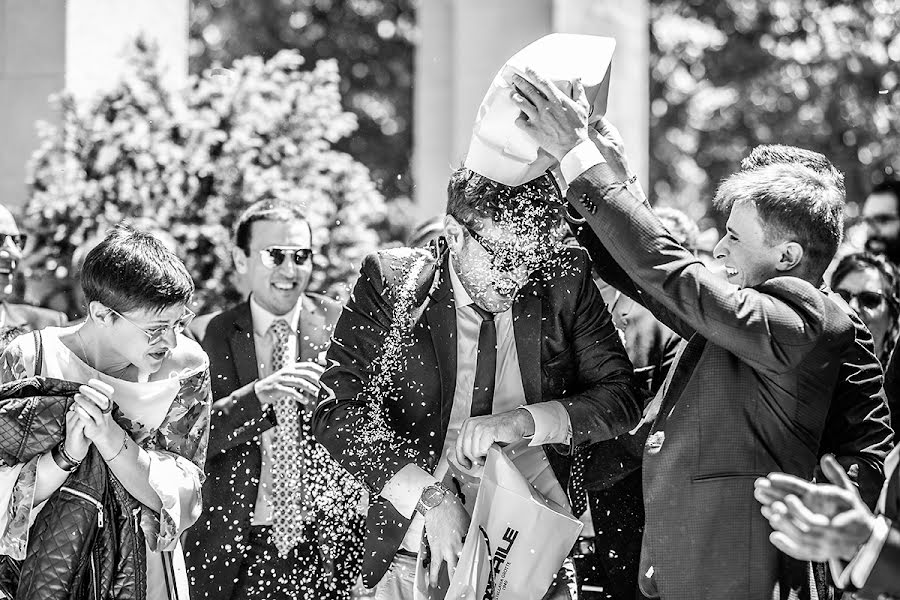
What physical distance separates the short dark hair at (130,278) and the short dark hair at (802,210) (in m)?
1.79

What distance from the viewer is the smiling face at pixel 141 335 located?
3.82 meters

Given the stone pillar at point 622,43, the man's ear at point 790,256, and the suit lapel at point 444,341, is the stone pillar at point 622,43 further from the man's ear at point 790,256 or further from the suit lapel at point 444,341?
the man's ear at point 790,256

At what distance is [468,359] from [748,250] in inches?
37.9

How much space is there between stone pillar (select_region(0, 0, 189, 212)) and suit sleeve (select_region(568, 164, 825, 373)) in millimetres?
4648

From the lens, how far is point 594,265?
4.23 m

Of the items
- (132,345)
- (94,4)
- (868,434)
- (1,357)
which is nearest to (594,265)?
(868,434)

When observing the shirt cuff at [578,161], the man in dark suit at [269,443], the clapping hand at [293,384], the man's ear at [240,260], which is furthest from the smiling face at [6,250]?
the shirt cuff at [578,161]

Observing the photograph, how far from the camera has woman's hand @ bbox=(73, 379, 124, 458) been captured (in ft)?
11.5

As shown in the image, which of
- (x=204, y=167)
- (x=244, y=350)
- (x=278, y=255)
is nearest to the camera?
(x=244, y=350)

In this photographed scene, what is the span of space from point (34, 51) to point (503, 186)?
476 centimetres

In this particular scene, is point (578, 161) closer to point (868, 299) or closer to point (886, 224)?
point (868, 299)

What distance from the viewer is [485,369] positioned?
13.1ft

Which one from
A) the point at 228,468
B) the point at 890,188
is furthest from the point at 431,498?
the point at 890,188

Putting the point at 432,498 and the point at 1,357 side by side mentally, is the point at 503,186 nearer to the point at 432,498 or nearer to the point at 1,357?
the point at 432,498
